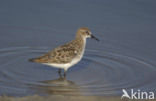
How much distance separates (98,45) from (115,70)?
1643 millimetres

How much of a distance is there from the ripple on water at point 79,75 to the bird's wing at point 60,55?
408mm

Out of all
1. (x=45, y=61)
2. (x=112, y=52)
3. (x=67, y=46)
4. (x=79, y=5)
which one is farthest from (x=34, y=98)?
(x=79, y=5)

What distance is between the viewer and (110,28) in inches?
555

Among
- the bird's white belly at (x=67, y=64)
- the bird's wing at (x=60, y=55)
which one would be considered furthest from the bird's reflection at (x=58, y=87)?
the bird's wing at (x=60, y=55)

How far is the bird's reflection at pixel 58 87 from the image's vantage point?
→ 34.6 feet

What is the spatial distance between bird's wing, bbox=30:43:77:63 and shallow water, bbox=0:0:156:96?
0.41m

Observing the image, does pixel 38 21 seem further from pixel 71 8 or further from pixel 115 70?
pixel 115 70

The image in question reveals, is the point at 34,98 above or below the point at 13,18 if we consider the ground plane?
below

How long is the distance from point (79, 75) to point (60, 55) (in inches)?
27.4
